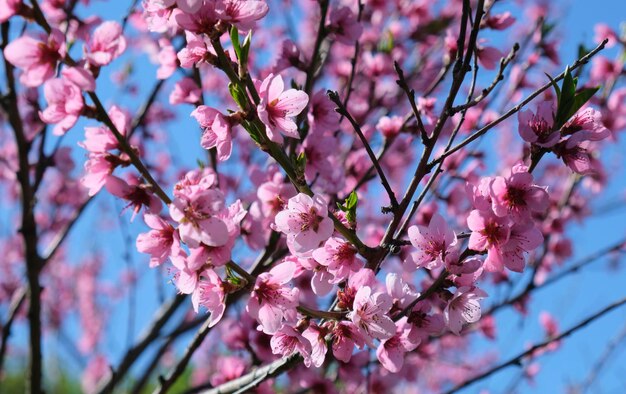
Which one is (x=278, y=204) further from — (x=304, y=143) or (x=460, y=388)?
(x=460, y=388)

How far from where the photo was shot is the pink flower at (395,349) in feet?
5.98

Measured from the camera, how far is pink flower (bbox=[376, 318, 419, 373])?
182cm

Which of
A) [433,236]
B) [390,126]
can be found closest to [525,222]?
[433,236]

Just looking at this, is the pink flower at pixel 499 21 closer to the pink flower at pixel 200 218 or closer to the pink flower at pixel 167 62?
the pink flower at pixel 167 62

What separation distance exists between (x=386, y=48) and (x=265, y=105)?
180cm

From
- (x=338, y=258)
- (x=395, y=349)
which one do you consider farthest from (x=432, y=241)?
(x=395, y=349)

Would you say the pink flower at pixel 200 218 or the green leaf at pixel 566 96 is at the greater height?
the green leaf at pixel 566 96

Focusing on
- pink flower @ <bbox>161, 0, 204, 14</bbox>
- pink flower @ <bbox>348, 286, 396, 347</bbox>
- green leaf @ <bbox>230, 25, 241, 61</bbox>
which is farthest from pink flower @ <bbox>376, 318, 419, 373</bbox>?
pink flower @ <bbox>161, 0, 204, 14</bbox>

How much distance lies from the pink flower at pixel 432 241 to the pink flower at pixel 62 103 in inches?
37.9

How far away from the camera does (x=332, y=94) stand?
1575 mm

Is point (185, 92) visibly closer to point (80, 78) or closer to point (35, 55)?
point (35, 55)

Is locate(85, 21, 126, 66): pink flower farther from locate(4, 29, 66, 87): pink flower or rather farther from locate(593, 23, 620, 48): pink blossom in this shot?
locate(593, 23, 620, 48): pink blossom

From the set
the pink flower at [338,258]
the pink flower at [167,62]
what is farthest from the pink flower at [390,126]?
the pink flower at [338,258]

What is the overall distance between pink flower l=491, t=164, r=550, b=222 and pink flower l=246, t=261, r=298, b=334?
593mm
